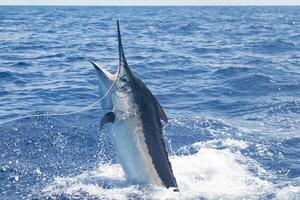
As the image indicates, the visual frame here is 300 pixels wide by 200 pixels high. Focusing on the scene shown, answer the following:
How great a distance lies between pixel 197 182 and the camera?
7898mm

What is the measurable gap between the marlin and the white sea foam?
246mm

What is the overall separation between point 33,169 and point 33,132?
2.00m

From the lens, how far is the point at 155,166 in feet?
23.0

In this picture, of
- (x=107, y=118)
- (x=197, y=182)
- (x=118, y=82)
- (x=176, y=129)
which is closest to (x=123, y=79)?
(x=118, y=82)

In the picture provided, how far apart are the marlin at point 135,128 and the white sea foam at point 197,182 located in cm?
25

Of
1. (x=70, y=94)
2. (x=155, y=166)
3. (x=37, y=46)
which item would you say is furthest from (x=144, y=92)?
(x=37, y=46)

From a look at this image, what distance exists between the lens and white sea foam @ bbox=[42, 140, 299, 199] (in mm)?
7203

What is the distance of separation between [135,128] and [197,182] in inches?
62.7

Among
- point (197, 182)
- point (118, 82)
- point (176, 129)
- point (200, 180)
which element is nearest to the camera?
point (118, 82)

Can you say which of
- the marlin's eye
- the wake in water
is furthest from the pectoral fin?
the wake in water

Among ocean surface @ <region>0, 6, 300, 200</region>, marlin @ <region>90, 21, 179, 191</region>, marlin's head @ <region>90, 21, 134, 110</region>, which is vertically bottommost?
ocean surface @ <region>0, 6, 300, 200</region>

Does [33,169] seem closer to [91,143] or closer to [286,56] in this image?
[91,143]

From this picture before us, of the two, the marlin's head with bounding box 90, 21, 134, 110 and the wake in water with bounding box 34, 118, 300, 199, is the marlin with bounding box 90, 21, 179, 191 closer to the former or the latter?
the marlin's head with bounding box 90, 21, 134, 110

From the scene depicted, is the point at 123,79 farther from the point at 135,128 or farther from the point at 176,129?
the point at 176,129
